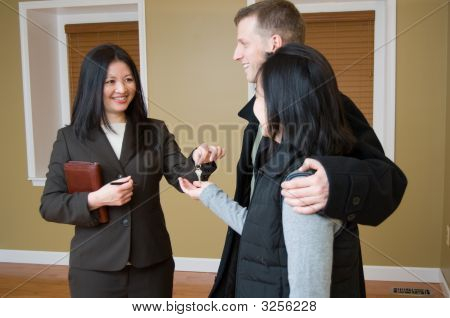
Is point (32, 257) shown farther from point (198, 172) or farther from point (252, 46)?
point (252, 46)

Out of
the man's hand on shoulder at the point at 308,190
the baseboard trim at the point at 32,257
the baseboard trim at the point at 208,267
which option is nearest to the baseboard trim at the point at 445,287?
the baseboard trim at the point at 208,267

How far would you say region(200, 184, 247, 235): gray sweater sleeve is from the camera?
1.73ft

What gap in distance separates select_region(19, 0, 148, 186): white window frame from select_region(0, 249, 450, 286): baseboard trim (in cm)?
34

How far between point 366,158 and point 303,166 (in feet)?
0.40

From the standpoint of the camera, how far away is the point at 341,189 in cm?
44

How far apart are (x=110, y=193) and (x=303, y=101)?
0.34m

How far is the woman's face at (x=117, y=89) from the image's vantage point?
0.65 meters

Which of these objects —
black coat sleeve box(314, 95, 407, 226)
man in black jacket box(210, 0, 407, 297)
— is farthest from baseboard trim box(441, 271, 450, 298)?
black coat sleeve box(314, 95, 407, 226)

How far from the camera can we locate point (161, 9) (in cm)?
149

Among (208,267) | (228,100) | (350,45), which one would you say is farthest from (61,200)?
(350,45)

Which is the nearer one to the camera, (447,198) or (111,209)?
(111,209)

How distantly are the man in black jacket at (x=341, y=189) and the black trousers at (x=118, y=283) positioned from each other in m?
0.12

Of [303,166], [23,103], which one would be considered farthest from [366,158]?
[23,103]
